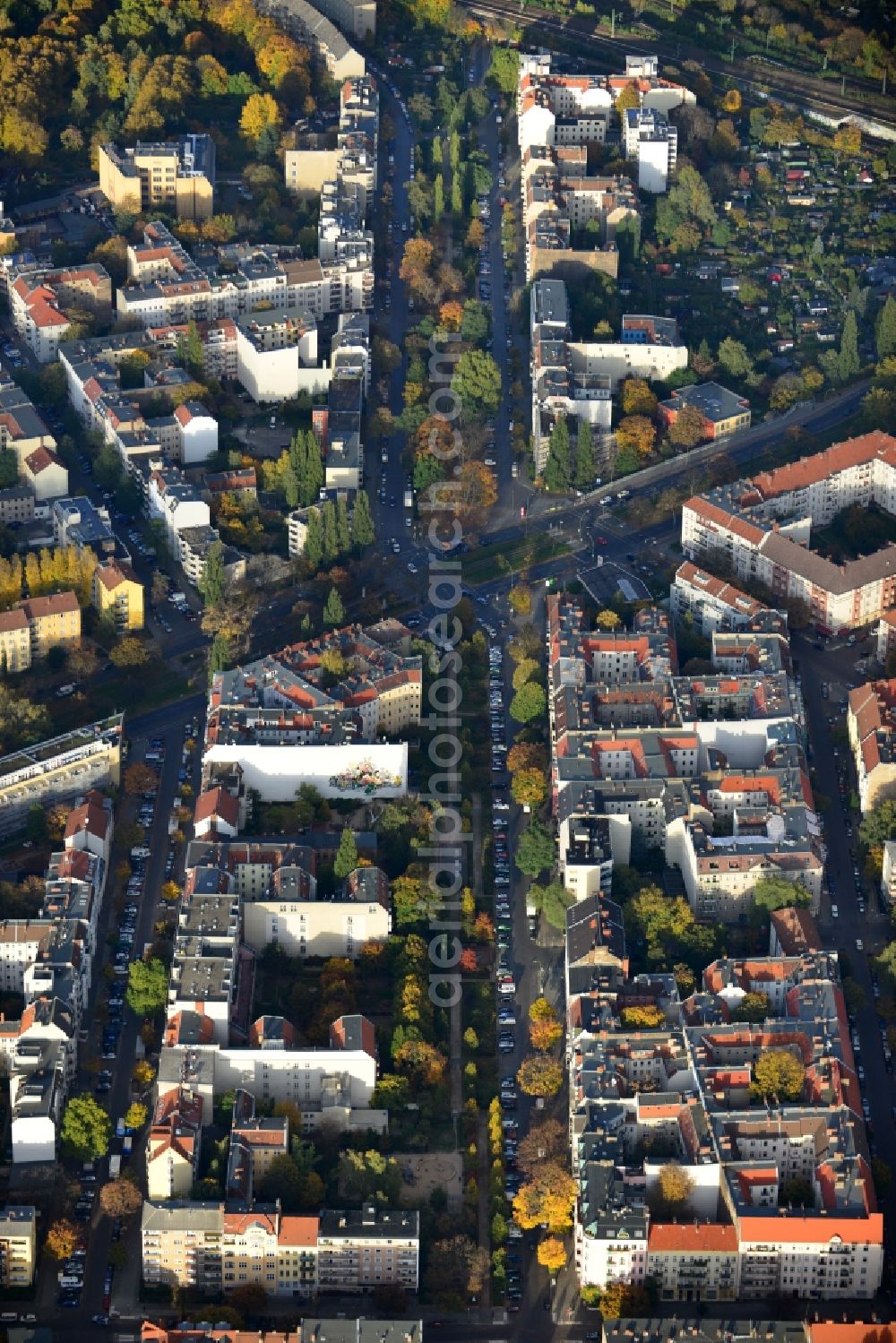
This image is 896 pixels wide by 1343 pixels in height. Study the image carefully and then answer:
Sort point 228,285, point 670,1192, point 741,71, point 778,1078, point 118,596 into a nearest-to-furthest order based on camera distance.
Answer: point 670,1192, point 778,1078, point 118,596, point 228,285, point 741,71

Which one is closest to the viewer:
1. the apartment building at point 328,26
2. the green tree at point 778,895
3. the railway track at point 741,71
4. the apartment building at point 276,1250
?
the apartment building at point 276,1250

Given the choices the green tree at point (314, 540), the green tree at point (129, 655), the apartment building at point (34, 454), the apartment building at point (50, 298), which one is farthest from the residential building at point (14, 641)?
the apartment building at point (50, 298)

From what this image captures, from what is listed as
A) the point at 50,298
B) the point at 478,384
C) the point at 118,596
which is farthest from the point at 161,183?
the point at 118,596

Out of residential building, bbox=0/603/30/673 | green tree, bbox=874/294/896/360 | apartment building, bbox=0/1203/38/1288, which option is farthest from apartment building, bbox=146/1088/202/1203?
green tree, bbox=874/294/896/360

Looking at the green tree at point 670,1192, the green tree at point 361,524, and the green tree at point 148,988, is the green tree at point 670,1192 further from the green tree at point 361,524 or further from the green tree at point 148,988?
the green tree at point 361,524

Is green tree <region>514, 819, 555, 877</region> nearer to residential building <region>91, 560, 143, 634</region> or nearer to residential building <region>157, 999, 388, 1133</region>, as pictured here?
residential building <region>157, 999, 388, 1133</region>

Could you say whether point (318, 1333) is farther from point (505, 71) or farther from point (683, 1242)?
point (505, 71)
